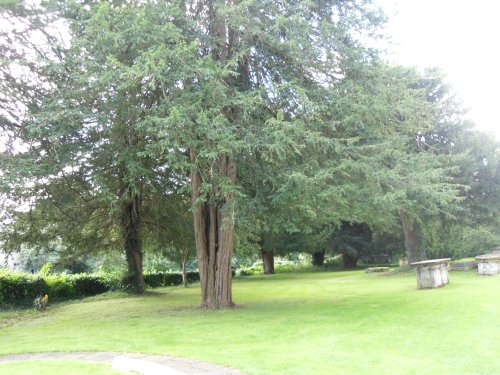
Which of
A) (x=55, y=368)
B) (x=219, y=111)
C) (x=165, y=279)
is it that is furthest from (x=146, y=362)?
(x=165, y=279)

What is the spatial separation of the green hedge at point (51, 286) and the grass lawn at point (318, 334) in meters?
7.76

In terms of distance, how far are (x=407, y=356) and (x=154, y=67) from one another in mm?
7239

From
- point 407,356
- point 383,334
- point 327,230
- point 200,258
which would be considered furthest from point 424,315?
point 327,230

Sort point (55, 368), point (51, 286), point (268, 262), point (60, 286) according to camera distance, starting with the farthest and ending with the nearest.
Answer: point (268, 262)
point (60, 286)
point (51, 286)
point (55, 368)

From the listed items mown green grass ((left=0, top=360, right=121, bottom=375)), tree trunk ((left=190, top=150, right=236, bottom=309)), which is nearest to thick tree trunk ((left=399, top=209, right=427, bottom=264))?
tree trunk ((left=190, top=150, right=236, bottom=309))

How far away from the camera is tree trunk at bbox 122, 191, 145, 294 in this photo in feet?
71.5

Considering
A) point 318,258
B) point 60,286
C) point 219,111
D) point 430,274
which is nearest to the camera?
point 219,111

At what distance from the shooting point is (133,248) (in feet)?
75.9

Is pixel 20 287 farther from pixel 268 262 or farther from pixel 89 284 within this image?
pixel 268 262

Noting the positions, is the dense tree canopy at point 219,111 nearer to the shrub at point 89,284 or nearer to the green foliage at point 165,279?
the shrub at point 89,284

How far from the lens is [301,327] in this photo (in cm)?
964

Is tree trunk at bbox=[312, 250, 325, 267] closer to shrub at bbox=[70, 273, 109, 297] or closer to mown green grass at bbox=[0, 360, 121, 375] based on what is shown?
shrub at bbox=[70, 273, 109, 297]

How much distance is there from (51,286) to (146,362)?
63.8 ft

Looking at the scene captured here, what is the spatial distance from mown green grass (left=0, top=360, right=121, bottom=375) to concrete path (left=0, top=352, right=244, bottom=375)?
225 mm
